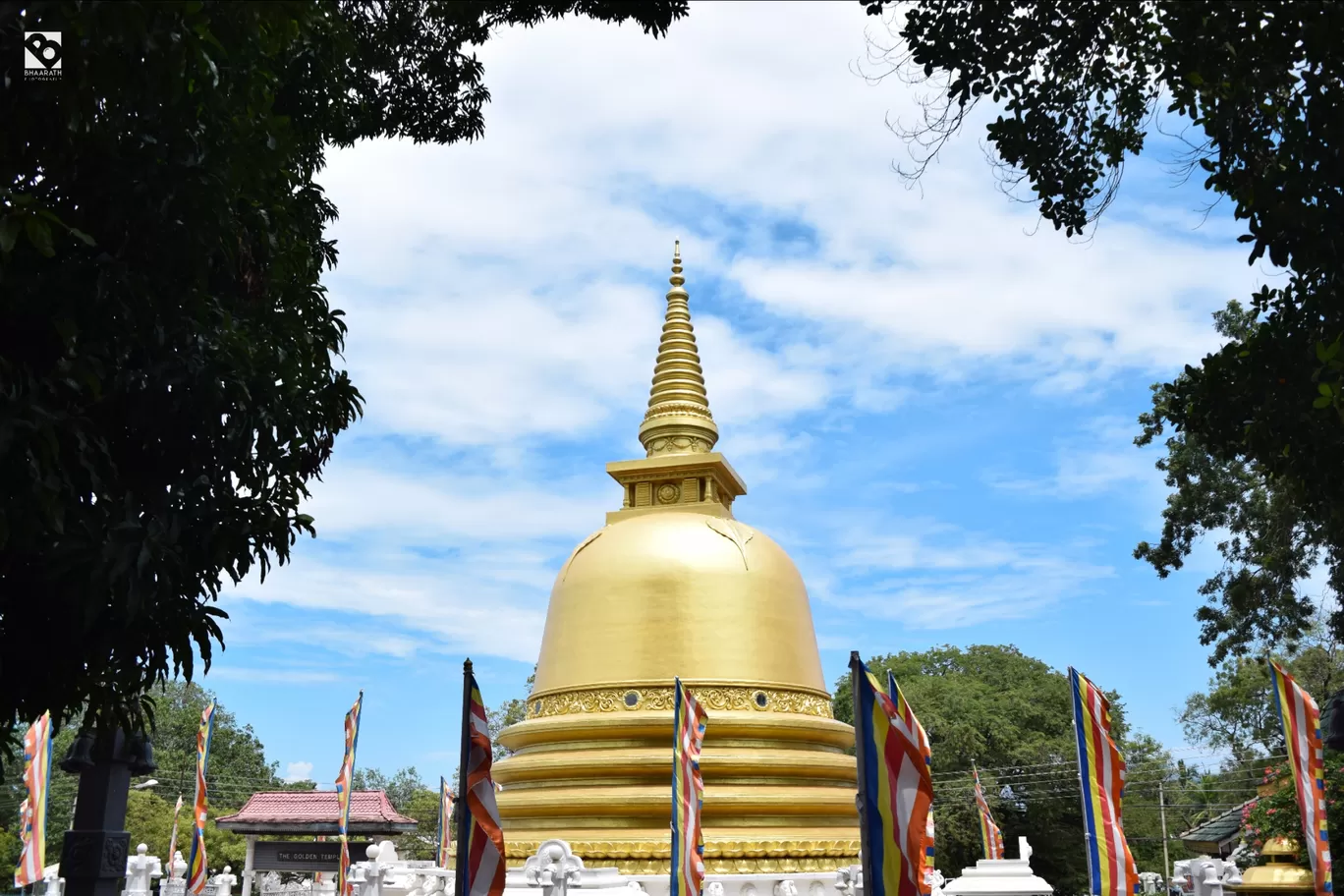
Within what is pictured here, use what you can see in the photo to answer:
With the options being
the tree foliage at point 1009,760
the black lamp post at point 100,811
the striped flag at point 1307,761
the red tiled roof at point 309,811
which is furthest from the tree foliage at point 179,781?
the striped flag at point 1307,761

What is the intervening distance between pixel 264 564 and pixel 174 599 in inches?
28.5

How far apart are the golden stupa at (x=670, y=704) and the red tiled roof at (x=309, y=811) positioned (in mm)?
14549

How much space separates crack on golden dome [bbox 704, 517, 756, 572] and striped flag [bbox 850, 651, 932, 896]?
1609 centimetres

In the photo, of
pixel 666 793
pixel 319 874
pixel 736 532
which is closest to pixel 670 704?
pixel 666 793

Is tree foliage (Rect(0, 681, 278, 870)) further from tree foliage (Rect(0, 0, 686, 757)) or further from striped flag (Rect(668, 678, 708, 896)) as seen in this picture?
tree foliage (Rect(0, 0, 686, 757))

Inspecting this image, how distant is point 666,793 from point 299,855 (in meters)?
19.4

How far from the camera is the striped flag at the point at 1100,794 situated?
39.1ft

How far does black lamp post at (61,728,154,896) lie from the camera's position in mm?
9055

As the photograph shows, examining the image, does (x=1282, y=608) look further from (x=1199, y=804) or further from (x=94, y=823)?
→ (x=1199, y=804)

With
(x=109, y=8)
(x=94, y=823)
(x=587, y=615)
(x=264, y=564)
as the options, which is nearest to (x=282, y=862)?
(x=587, y=615)

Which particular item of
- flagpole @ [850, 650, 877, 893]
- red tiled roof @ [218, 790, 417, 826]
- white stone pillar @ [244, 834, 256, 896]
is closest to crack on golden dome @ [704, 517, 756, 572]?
flagpole @ [850, 650, 877, 893]

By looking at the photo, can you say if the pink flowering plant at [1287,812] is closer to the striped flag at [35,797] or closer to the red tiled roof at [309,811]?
the striped flag at [35,797]

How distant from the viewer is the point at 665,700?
21109mm

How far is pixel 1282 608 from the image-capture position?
2175 centimetres
